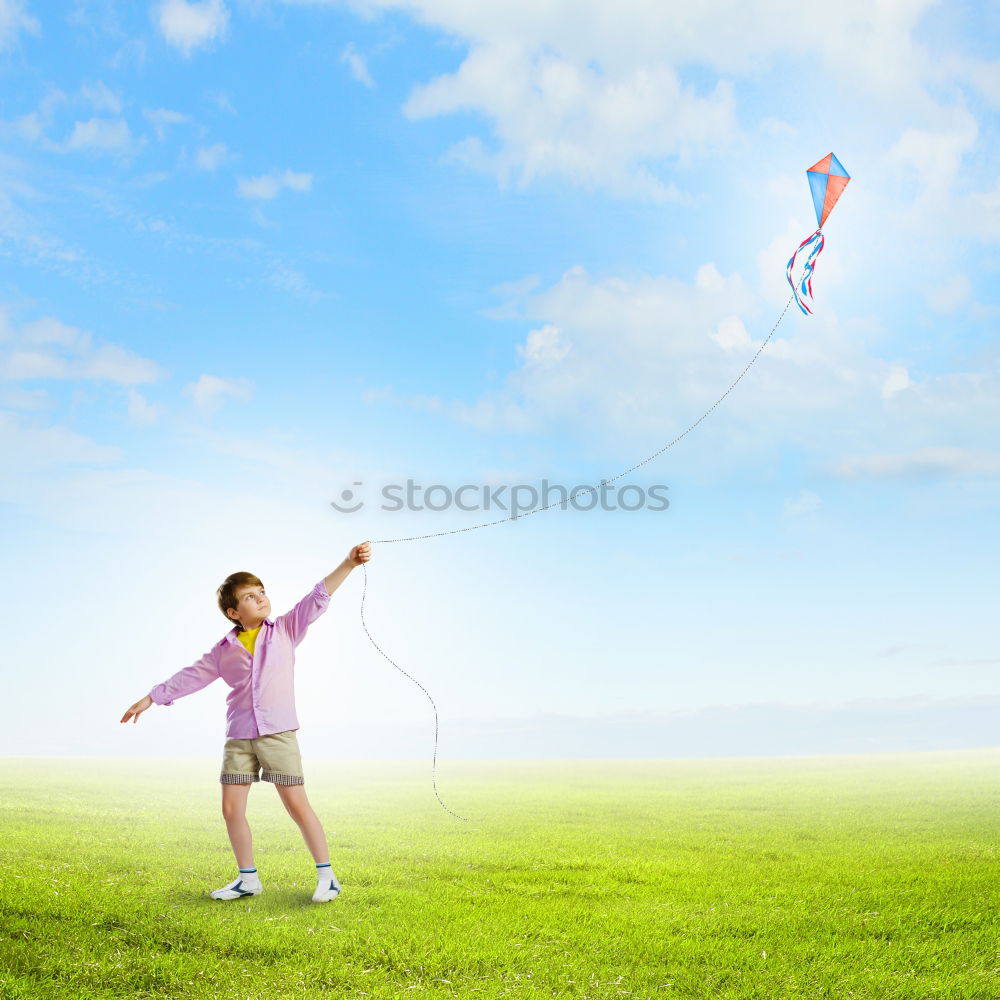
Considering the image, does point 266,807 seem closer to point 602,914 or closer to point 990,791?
point 602,914

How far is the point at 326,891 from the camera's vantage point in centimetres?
759

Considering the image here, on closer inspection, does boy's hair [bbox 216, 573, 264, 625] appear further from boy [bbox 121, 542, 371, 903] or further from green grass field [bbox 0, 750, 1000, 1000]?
green grass field [bbox 0, 750, 1000, 1000]

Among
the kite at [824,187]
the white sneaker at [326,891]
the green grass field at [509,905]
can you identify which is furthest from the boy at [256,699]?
the kite at [824,187]

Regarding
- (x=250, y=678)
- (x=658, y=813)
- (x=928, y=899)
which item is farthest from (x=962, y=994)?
(x=658, y=813)

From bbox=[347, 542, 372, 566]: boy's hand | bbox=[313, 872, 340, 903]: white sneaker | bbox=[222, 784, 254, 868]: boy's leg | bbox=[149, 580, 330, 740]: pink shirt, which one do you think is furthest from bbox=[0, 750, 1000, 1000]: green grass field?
bbox=[347, 542, 372, 566]: boy's hand

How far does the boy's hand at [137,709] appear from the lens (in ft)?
24.8

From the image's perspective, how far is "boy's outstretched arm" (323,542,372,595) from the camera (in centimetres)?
733

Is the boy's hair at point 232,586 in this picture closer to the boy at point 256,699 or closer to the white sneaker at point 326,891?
the boy at point 256,699

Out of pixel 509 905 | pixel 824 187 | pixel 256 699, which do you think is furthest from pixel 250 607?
pixel 824 187

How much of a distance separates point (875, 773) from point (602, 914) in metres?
20.6

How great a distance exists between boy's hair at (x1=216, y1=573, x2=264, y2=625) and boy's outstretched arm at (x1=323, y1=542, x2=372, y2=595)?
2.22ft

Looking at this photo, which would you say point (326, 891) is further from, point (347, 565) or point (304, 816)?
point (347, 565)

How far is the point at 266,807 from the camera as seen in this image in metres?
14.9

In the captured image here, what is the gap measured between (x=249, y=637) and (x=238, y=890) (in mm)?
2145
